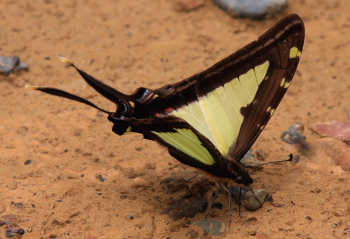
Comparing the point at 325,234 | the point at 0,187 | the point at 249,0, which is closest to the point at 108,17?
the point at 249,0

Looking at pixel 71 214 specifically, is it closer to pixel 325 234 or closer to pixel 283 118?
pixel 325 234

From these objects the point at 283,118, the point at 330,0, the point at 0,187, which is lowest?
the point at 0,187

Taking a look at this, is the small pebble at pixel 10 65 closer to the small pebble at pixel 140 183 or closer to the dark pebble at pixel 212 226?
the small pebble at pixel 140 183

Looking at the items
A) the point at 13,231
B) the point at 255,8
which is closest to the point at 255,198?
the point at 13,231

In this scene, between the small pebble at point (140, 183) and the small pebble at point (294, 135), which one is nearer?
the small pebble at point (140, 183)

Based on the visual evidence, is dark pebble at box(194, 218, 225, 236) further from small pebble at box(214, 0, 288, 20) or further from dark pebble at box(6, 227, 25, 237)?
small pebble at box(214, 0, 288, 20)

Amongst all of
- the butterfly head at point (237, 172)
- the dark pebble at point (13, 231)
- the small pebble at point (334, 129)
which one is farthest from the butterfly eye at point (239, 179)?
the dark pebble at point (13, 231)
